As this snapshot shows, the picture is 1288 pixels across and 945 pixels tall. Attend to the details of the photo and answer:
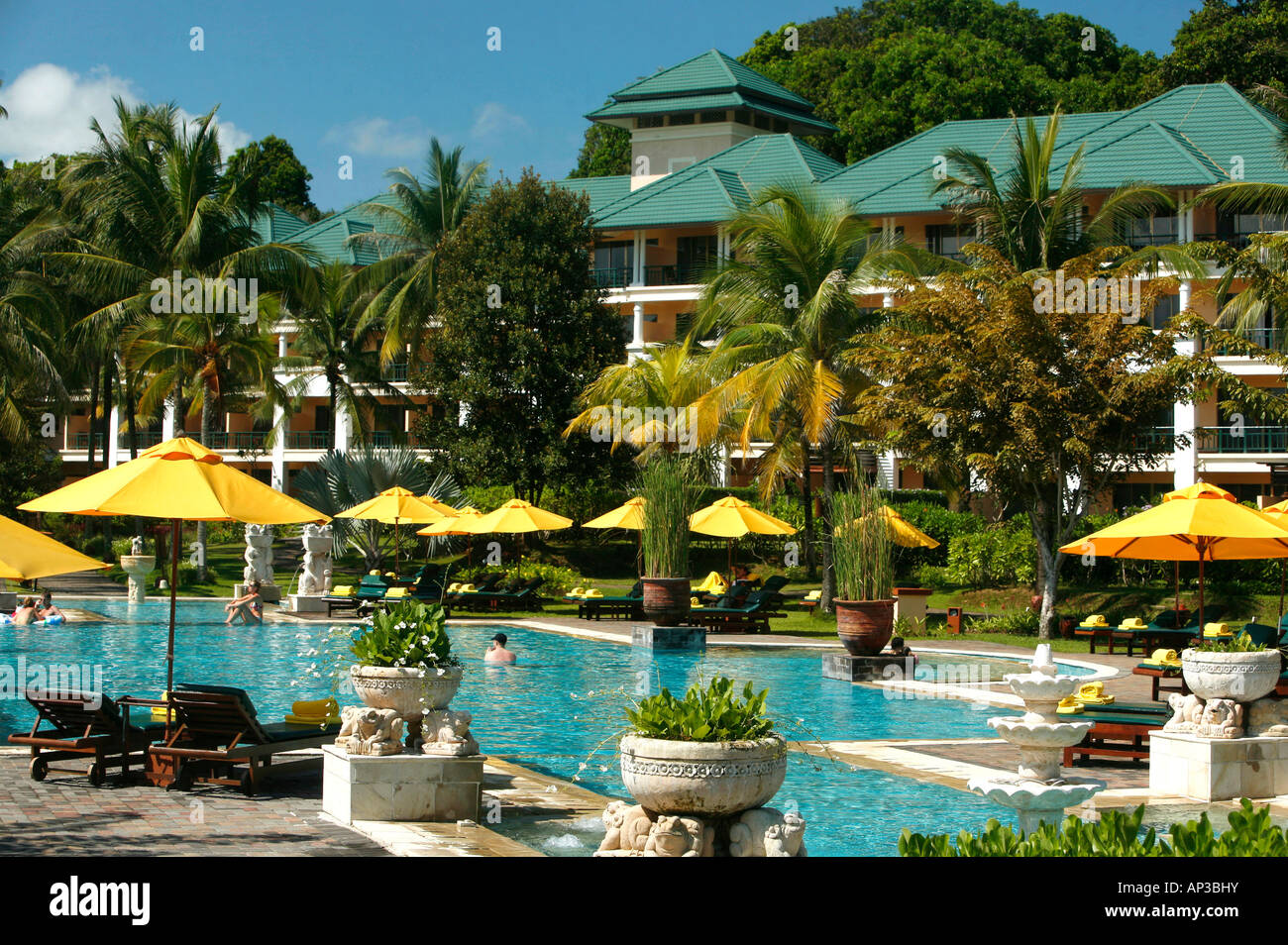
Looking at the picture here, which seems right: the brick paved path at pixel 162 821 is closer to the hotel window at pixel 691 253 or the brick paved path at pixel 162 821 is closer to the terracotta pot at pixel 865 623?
the terracotta pot at pixel 865 623

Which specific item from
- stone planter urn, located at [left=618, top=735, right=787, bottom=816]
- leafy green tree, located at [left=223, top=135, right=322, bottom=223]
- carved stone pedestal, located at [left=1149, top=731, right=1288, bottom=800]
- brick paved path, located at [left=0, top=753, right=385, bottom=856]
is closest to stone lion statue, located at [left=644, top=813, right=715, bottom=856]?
stone planter urn, located at [left=618, top=735, right=787, bottom=816]

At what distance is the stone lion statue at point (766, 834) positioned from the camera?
609cm

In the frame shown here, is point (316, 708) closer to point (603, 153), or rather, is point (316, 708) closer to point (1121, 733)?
point (1121, 733)

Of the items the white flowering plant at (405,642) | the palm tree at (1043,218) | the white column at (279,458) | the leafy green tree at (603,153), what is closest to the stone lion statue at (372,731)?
the white flowering plant at (405,642)

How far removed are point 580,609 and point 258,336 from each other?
13.1 metres

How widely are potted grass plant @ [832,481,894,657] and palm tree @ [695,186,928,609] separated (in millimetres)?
7995

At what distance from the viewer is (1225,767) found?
32.4 ft

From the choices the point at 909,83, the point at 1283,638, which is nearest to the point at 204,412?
the point at 1283,638

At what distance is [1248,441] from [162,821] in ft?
124

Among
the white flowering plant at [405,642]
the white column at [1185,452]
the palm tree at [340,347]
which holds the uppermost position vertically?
the palm tree at [340,347]

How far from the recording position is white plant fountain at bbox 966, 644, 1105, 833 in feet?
20.5

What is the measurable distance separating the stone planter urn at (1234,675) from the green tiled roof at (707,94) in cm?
4826

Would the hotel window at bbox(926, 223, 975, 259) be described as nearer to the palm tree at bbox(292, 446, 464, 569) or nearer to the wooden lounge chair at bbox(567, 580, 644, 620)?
the palm tree at bbox(292, 446, 464, 569)
